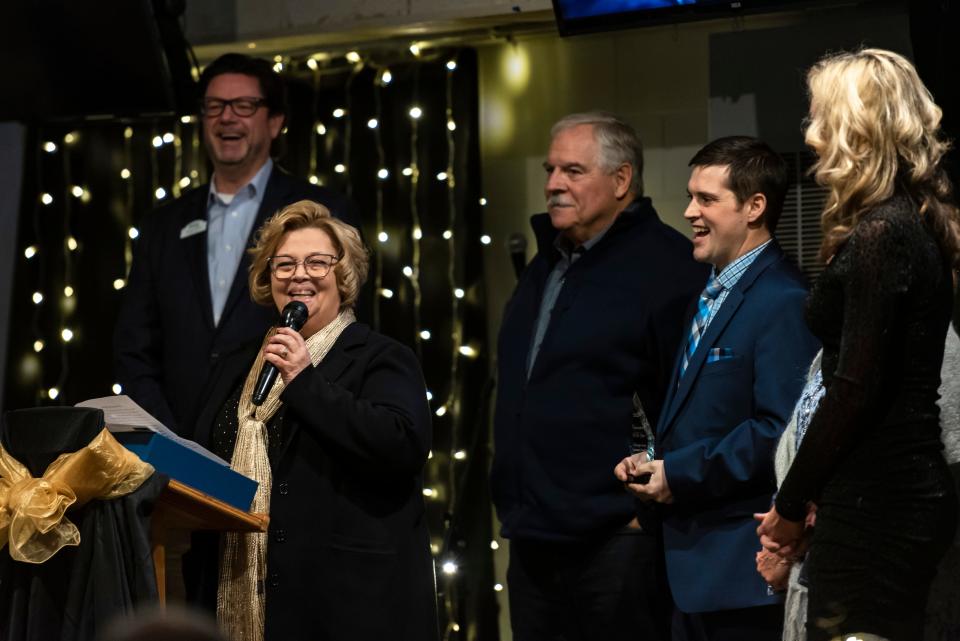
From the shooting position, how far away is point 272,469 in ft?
10.6

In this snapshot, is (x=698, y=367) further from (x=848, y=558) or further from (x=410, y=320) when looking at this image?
(x=410, y=320)

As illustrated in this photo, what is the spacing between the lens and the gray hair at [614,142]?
13.6 ft

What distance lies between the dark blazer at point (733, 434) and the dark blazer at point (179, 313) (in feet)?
4.62

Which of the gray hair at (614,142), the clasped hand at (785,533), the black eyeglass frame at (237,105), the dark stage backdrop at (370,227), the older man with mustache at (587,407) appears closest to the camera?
the clasped hand at (785,533)

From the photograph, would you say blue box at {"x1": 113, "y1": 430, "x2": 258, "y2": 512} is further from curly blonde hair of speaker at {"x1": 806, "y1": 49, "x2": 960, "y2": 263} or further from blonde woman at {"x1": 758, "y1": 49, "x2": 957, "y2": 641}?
curly blonde hair of speaker at {"x1": 806, "y1": 49, "x2": 960, "y2": 263}

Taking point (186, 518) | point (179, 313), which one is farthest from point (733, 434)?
point (179, 313)

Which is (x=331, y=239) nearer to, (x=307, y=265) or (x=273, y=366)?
(x=307, y=265)

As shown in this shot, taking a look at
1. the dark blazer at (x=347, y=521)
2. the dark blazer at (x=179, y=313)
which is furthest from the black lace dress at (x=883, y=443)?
the dark blazer at (x=179, y=313)

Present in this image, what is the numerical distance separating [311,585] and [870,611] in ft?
4.24

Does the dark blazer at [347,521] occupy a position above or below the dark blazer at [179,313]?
below

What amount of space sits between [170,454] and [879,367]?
4.61 ft

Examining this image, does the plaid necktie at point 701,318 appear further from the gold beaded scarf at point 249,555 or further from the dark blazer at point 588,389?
the gold beaded scarf at point 249,555

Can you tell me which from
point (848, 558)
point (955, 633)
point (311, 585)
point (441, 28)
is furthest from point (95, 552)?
point (441, 28)

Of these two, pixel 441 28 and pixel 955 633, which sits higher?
pixel 441 28
